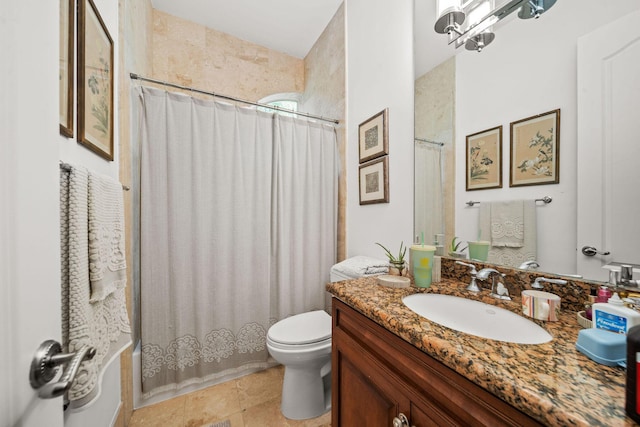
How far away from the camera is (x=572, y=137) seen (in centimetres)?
73

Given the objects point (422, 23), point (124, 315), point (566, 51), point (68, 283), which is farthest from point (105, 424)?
point (422, 23)

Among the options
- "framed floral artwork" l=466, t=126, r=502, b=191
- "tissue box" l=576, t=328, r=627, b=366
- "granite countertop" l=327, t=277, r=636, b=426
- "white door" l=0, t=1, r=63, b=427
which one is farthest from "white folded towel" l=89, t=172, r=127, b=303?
"framed floral artwork" l=466, t=126, r=502, b=191

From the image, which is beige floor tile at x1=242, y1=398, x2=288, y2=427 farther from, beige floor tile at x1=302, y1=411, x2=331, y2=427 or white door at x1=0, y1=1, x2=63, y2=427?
→ white door at x1=0, y1=1, x2=63, y2=427

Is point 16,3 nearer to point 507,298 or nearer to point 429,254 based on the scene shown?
point 429,254

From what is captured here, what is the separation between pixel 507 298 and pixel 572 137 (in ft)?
1.86

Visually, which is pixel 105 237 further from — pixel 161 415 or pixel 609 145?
pixel 609 145

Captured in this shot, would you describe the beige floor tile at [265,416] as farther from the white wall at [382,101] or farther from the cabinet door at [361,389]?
the white wall at [382,101]

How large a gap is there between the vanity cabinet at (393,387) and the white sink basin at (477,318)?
177mm

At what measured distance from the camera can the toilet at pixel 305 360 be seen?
1275 mm

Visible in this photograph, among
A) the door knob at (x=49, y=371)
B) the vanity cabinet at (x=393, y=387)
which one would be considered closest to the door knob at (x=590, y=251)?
the vanity cabinet at (x=393, y=387)

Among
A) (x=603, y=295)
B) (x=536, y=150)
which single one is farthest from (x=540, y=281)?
(x=536, y=150)

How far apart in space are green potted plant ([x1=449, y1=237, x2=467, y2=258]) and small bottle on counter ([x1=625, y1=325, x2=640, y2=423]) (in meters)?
0.71

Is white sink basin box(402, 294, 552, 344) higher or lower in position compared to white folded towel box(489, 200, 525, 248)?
lower

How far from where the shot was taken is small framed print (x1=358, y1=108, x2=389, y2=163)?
4.87ft
